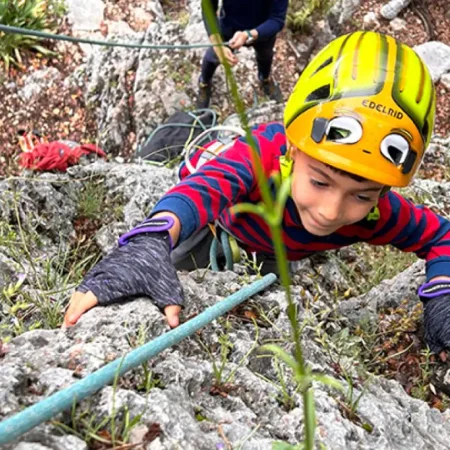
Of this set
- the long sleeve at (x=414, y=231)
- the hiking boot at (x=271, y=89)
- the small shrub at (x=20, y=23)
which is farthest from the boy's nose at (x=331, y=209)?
the small shrub at (x=20, y=23)

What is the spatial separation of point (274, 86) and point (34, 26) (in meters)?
3.58

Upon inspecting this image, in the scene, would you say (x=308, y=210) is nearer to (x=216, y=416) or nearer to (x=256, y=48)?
(x=216, y=416)

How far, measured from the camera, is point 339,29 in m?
8.66

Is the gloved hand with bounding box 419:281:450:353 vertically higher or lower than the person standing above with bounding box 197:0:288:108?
lower

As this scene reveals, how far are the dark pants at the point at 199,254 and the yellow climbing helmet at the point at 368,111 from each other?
1031mm

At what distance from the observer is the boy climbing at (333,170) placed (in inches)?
81.7

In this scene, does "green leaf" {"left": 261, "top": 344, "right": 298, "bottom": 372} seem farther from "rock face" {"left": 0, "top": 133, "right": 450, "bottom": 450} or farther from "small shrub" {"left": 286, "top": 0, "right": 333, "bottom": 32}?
"small shrub" {"left": 286, "top": 0, "right": 333, "bottom": 32}

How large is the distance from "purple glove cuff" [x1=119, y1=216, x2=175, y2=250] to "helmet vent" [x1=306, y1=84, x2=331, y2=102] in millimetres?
823

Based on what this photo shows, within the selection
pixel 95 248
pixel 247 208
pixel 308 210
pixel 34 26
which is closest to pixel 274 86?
pixel 34 26

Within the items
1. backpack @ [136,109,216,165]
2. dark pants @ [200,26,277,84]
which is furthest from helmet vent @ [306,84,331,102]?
dark pants @ [200,26,277,84]

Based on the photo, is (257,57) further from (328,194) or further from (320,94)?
(328,194)

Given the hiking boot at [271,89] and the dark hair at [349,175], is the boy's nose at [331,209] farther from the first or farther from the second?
the hiking boot at [271,89]

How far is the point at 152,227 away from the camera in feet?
7.31

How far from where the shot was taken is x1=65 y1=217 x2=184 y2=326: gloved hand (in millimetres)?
1874
